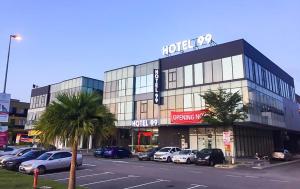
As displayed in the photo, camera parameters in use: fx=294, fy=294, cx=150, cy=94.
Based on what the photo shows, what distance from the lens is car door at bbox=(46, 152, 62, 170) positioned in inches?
851

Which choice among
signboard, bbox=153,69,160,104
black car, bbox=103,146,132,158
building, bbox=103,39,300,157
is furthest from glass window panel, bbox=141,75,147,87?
black car, bbox=103,146,132,158

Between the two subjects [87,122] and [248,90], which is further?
[248,90]

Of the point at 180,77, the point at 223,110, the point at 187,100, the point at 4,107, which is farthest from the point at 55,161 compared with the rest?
the point at 180,77

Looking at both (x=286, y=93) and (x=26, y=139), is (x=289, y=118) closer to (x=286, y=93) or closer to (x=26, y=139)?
(x=286, y=93)

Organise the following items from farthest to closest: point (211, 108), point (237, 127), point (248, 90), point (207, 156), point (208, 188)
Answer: point (237, 127) → point (248, 90) → point (211, 108) → point (207, 156) → point (208, 188)

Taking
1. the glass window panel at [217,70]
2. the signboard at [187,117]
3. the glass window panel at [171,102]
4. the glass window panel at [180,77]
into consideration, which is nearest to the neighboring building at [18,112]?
the glass window panel at [171,102]

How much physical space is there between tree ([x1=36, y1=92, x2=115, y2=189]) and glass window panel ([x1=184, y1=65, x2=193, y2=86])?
31.7 m

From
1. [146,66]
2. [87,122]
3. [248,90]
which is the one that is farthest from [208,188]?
[146,66]

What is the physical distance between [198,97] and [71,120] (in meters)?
31.0

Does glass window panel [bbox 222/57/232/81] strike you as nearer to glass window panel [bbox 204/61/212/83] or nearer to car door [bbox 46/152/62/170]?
glass window panel [bbox 204/61/212/83]

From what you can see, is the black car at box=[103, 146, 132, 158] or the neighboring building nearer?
the black car at box=[103, 146, 132, 158]

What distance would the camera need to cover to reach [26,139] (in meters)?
68.9

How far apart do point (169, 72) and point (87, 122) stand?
3438cm

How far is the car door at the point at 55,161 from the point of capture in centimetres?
2161
